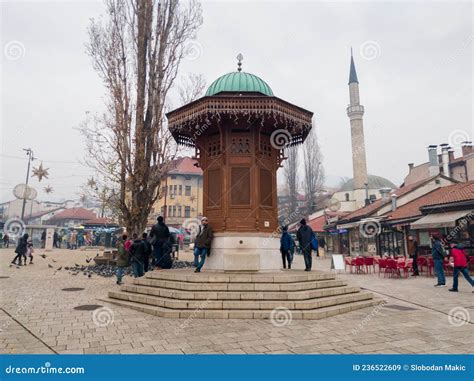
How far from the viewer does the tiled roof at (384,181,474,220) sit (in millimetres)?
17953

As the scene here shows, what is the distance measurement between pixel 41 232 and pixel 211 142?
1419 inches

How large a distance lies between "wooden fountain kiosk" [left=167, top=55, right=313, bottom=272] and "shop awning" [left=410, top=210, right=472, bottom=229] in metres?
10.3

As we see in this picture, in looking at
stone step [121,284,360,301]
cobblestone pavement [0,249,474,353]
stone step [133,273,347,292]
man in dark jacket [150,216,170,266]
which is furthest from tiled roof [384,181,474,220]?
man in dark jacket [150,216,170,266]

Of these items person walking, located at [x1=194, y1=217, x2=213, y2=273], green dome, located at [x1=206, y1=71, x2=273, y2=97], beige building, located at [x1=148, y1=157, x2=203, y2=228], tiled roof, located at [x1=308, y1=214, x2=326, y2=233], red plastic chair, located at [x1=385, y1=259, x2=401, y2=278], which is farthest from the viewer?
beige building, located at [x1=148, y1=157, x2=203, y2=228]

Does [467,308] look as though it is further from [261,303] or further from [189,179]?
[189,179]

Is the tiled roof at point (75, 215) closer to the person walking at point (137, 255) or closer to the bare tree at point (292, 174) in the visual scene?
the bare tree at point (292, 174)

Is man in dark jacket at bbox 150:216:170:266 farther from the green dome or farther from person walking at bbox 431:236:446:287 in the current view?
person walking at bbox 431:236:446:287

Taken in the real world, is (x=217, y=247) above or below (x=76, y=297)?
above

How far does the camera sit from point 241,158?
33.1ft

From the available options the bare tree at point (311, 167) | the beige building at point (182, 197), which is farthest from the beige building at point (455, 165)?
the beige building at point (182, 197)

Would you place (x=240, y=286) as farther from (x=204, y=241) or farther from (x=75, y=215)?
(x=75, y=215)

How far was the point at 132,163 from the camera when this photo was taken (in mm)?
15445

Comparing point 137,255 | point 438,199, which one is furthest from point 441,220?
point 137,255

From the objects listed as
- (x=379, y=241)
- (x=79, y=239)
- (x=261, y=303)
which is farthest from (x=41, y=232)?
(x=261, y=303)
